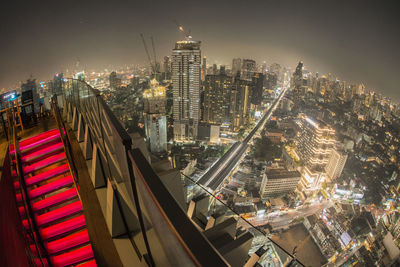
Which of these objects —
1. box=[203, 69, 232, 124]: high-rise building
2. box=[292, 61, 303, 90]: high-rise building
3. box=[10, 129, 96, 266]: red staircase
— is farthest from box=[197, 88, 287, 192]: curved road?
box=[292, 61, 303, 90]: high-rise building

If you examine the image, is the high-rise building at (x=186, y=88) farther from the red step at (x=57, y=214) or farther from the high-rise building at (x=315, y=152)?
the red step at (x=57, y=214)

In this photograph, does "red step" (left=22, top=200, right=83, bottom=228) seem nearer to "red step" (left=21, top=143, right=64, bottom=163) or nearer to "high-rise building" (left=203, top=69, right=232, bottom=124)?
"red step" (left=21, top=143, right=64, bottom=163)

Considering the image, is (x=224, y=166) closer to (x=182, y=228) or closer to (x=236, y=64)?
(x=182, y=228)

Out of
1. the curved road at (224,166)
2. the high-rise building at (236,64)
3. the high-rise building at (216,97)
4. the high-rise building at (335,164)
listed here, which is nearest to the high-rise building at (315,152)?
the high-rise building at (335,164)

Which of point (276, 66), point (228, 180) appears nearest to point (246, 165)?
point (228, 180)

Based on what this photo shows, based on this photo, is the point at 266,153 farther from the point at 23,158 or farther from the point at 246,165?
the point at 23,158

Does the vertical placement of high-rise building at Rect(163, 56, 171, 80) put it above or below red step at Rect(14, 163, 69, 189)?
above
